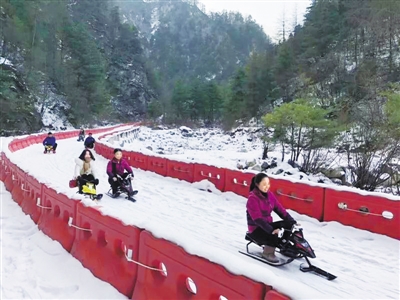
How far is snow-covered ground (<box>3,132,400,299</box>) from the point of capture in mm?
3423

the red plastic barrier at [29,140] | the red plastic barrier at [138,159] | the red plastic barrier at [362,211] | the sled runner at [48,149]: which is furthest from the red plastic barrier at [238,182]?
the red plastic barrier at [29,140]

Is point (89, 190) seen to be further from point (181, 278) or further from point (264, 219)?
point (181, 278)

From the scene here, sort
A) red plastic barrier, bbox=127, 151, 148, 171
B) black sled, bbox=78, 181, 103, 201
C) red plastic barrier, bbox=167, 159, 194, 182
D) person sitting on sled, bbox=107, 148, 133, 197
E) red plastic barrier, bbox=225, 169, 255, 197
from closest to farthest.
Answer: black sled, bbox=78, 181, 103, 201 → person sitting on sled, bbox=107, 148, 133, 197 → red plastic barrier, bbox=225, 169, 255, 197 → red plastic barrier, bbox=167, 159, 194, 182 → red plastic barrier, bbox=127, 151, 148, 171

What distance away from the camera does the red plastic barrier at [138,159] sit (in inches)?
629

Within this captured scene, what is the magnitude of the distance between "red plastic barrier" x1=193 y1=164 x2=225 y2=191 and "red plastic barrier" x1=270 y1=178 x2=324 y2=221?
2.06 m

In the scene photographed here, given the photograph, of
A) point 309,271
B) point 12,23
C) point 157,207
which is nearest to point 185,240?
point 309,271

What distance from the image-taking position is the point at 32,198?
820 cm

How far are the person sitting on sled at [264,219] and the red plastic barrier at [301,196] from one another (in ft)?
11.3

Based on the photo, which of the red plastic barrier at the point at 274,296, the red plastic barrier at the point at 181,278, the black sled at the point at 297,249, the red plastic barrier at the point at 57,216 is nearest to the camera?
the red plastic barrier at the point at 274,296

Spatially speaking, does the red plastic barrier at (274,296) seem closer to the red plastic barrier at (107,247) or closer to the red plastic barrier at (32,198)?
the red plastic barrier at (107,247)

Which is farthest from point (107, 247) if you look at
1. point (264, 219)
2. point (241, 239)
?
point (241, 239)

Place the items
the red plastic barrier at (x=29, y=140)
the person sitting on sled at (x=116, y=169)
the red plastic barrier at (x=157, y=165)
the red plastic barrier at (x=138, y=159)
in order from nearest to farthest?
the person sitting on sled at (x=116, y=169) → the red plastic barrier at (x=157, y=165) → the red plastic barrier at (x=138, y=159) → the red plastic barrier at (x=29, y=140)

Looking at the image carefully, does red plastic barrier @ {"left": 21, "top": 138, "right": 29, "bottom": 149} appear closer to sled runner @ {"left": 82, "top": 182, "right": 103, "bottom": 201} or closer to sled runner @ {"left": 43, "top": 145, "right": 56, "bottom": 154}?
sled runner @ {"left": 43, "top": 145, "right": 56, "bottom": 154}

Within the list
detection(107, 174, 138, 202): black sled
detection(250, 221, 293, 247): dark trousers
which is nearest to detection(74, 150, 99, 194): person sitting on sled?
detection(107, 174, 138, 202): black sled
